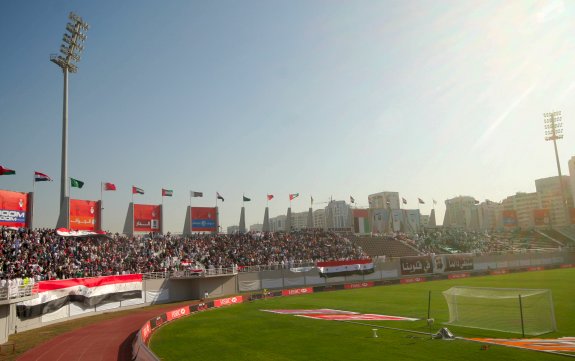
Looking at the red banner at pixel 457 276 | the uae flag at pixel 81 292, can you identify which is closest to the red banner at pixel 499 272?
the red banner at pixel 457 276

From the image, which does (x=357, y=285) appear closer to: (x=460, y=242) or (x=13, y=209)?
(x=13, y=209)

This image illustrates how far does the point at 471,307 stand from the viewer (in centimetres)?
2858

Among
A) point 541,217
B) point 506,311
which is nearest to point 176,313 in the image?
point 506,311

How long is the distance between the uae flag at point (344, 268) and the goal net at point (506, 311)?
33549 millimetres

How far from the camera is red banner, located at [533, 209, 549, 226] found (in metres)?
121

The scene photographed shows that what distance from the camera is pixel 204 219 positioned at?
6775 centimetres

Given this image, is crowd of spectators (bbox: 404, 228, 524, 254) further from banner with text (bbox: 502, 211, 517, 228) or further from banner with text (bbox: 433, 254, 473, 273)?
banner with text (bbox: 502, 211, 517, 228)

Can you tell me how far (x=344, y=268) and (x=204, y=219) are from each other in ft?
76.8

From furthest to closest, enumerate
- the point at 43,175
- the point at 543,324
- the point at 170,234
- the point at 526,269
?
the point at 526,269
the point at 170,234
the point at 43,175
the point at 543,324

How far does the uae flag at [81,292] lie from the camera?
33.0 metres

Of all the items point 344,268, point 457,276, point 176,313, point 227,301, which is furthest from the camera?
point 457,276

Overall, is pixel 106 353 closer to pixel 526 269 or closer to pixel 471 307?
pixel 471 307

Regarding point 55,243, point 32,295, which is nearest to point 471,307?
point 32,295

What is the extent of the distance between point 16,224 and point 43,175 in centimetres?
630
